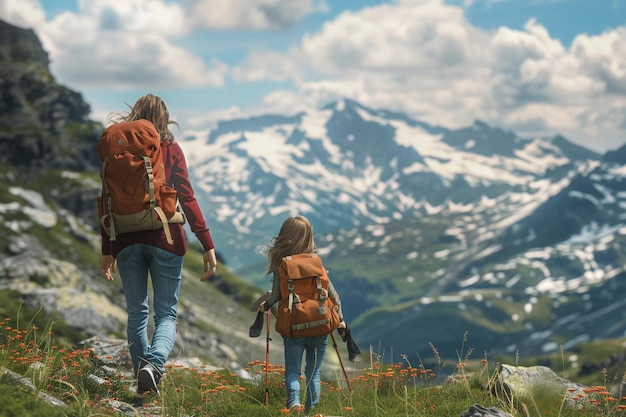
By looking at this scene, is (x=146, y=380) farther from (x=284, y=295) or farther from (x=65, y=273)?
(x=65, y=273)

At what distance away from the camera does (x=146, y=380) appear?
25.2 ft

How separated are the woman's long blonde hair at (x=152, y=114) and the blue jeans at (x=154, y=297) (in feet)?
5.09

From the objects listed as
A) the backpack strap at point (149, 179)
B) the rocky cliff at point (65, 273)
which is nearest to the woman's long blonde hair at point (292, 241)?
the backpack strap at point (149, 179)

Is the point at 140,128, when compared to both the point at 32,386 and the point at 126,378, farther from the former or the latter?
the point at 126,378

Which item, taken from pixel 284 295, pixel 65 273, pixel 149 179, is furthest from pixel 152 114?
pixel 65 273

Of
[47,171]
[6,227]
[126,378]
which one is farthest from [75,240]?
[126,378]

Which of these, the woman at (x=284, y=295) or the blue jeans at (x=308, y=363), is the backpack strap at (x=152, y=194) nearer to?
the woman at (x=284, y=295)

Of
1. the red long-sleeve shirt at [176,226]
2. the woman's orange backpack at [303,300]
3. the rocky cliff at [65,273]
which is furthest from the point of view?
the rocky cliff at [65,273]

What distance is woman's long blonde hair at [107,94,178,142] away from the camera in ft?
27.3

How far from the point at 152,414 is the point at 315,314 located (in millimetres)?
2243

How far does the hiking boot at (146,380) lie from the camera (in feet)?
25.1

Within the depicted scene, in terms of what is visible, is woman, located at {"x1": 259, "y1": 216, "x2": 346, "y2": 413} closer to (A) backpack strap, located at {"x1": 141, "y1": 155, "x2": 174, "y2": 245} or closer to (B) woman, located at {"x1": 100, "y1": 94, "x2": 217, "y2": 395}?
(B) woman, located at {"x1": 100, "y1": 94, "x2": 217, "y2": 395}

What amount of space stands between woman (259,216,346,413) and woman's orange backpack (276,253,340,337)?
0.15 metres

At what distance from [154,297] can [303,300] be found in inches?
76.5
